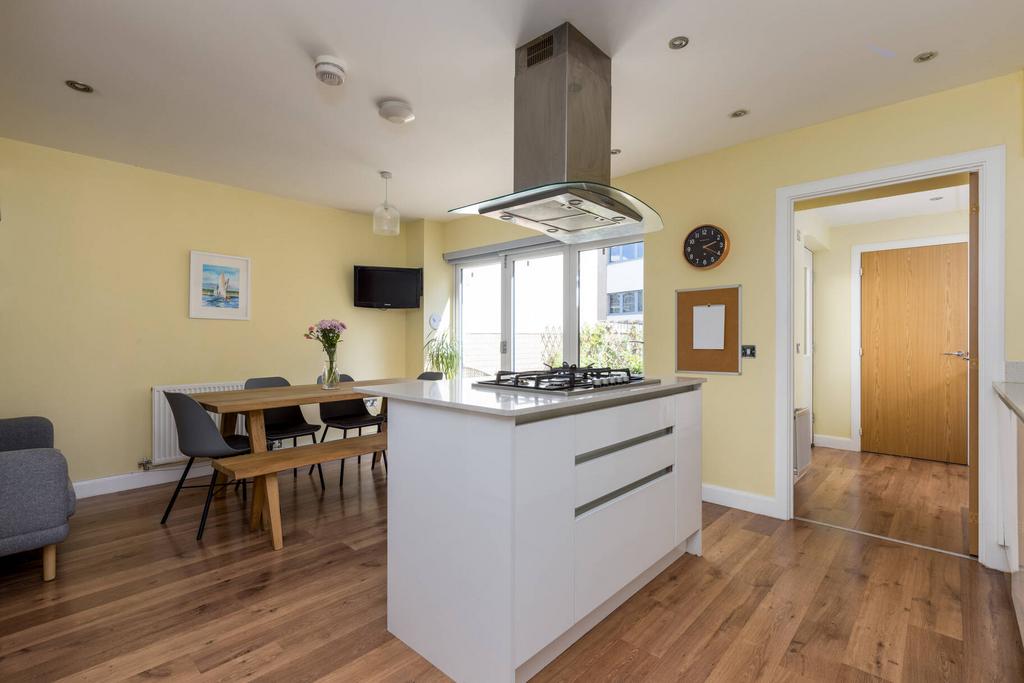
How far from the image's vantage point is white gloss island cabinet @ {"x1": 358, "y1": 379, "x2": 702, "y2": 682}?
4.97ft

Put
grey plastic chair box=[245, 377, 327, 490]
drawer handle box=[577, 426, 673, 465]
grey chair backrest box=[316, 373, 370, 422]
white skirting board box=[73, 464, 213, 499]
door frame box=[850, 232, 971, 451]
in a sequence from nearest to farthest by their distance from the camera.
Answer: drawer handle box=[577, 426, 673, 465], white skirting board box=[73, 464, 213, 499], grey plastic chair box=[245, 377, 327, 490], grey chair backrest box=[316, 373, 370, 422], door frame box=[850, 232, 971, 451]

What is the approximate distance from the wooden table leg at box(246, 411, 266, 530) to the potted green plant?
2.54m

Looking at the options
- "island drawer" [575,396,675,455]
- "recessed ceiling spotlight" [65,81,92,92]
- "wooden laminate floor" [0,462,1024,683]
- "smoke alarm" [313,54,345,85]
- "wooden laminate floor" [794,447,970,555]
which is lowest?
"wooden laminate floor" [0,462,1024,683]

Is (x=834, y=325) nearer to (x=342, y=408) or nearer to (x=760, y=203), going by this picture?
(x=760, y=203)

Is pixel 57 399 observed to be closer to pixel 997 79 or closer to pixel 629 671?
pixel 629 671

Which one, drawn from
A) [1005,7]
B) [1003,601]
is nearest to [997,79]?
[1005,7]

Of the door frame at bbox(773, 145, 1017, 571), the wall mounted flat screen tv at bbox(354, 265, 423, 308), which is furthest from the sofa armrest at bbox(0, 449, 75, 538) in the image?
the door frame at bbox(773, 145, 1017, 571)

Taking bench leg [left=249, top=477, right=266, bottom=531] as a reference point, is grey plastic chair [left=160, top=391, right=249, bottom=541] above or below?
above

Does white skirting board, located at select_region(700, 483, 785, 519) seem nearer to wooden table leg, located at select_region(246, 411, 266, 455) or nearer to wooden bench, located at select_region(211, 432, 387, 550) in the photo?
wooden bench, located at select_region(211, 432, 387, 550)

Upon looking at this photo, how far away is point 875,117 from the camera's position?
2.84m

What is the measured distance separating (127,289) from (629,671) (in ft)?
14.2

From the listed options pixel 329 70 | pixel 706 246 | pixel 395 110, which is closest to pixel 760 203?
pixel 706 246

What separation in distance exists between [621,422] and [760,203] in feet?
7.24

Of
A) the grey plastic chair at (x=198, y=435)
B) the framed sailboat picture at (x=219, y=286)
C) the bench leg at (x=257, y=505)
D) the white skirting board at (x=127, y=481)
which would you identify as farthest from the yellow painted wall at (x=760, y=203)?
the white skirting board at (x=127, y=481)
